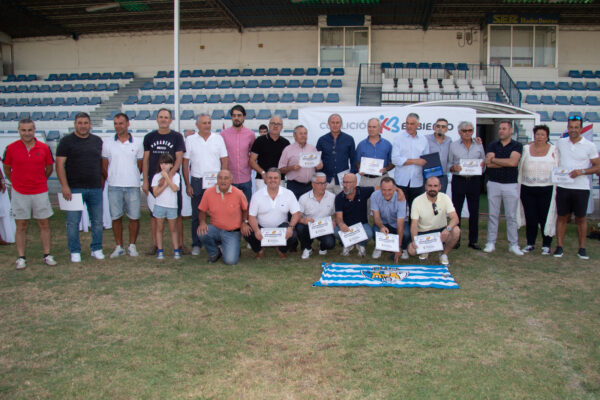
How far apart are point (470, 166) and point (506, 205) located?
0.73 m

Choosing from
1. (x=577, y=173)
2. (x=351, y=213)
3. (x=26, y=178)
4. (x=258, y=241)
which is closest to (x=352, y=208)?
(x=351, y=213)

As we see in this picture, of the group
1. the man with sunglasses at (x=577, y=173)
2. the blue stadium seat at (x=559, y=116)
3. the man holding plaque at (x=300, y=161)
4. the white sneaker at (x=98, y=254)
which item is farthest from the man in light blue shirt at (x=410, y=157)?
the blue stadium seat at (x=559, y=116)

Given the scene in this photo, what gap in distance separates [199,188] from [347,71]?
1585 cm

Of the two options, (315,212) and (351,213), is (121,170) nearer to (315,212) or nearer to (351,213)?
(315,212)

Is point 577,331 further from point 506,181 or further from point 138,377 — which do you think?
point 138,377

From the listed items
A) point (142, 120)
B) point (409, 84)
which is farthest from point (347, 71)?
point (142, 120)

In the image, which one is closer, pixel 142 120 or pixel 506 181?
pixel 506 181

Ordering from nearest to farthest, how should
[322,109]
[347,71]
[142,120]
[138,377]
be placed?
1. [138,377]
2. [322,109]
3. [142,120]
4. [347,71]

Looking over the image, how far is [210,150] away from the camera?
19.9 ft

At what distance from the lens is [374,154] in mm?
6332

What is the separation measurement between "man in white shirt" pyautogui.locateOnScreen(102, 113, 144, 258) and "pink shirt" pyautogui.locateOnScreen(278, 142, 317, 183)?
192 cm

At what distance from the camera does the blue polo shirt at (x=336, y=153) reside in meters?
6.39

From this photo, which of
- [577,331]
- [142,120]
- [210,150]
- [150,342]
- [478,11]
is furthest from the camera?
[478,11]

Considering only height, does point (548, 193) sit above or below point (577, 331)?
above
